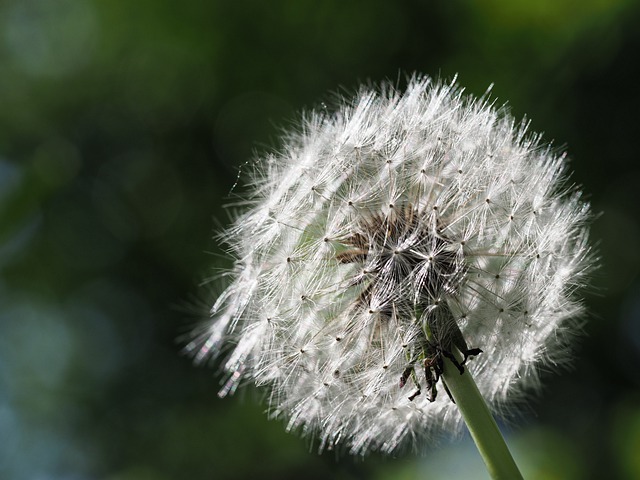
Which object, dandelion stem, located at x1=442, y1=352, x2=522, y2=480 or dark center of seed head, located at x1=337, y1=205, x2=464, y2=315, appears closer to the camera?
dandelion stem, located at x1=442, y1=352, x2=522, y2=480

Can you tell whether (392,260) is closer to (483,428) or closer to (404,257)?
(404,257)

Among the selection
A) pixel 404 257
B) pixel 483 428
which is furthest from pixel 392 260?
pixel 483 428

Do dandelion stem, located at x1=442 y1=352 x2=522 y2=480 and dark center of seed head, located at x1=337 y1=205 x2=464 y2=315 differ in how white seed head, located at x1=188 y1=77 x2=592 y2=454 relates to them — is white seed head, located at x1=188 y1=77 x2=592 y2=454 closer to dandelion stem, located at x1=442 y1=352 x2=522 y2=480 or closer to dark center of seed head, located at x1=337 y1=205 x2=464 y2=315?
dark center of seed head, located at x1=337 y1=205 x2=464 y2=315

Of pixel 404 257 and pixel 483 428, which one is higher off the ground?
pixel 404 257

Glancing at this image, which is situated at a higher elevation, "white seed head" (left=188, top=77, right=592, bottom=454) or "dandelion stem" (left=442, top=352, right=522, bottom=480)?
Result: "white seed head" (left=188, top=77, right=592, bottom=454)

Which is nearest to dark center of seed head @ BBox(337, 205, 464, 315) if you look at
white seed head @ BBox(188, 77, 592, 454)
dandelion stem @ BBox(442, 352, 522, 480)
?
white seed head @ BBox(188, 77, 592, 454)

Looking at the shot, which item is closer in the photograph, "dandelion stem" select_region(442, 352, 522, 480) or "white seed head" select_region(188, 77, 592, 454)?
"dandelion stem" select_region(442, 352, 522, 480)

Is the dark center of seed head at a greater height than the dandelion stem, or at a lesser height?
greater
